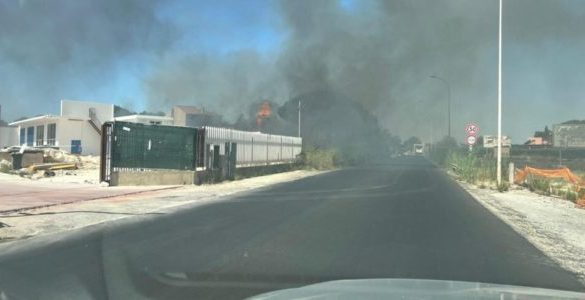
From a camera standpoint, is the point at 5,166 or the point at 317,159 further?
the point at 317,159

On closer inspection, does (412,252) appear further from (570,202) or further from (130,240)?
(570,202)

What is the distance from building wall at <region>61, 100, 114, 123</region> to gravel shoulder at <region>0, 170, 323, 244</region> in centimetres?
3516

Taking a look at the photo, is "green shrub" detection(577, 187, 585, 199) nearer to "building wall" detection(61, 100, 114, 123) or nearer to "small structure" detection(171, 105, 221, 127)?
"building wall" detection(61, 100, 114, 123)

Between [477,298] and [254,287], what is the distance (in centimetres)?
243

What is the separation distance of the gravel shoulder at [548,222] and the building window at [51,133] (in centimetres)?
3536

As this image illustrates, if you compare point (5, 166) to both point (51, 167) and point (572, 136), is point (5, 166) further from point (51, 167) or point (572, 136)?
point (572, 136)

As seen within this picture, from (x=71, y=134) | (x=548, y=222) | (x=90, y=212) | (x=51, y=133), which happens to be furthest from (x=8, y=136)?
(x=548, y=222)

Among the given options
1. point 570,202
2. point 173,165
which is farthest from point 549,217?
point 173,165

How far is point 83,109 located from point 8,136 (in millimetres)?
12171

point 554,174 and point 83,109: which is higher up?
point 83,109

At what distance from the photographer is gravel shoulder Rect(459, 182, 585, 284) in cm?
889

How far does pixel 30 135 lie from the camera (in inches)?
2095

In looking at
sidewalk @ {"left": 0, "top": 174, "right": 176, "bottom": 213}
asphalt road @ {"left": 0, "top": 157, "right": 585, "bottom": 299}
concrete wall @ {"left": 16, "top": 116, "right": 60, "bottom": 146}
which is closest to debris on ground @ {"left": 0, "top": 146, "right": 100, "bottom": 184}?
sidewalk @ {"left": 0, "top": 174, "right": 176, "bottom": 213}

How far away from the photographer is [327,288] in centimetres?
485
